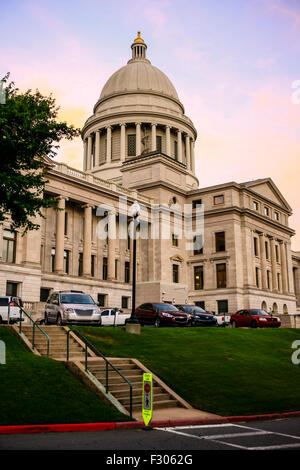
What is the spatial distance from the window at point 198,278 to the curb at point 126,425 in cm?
5003

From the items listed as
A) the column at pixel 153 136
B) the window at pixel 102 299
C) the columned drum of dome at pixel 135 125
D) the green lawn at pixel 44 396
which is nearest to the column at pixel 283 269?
the columned drum of dome at pixel 135 125

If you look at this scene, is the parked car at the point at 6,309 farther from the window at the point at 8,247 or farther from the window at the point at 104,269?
the window at the point at 104,269

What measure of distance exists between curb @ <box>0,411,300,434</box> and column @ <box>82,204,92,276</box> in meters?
39.2

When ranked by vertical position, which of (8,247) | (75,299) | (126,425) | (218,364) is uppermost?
(8,247)

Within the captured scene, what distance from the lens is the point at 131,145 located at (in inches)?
3305

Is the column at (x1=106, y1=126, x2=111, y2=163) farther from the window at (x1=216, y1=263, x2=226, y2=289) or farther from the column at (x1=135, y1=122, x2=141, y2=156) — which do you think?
the window at (x1=216, y1=263, x2=226, y2=289)

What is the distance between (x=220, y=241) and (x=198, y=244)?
126 inches

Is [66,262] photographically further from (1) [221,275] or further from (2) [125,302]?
(1) [221,275]

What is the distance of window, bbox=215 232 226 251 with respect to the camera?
63.6m

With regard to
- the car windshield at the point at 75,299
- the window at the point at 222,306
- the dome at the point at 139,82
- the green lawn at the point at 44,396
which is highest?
the dome at the point at 139,82

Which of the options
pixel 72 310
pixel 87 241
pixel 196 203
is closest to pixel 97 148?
pixel 196 203

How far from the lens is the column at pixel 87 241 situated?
5183cm
